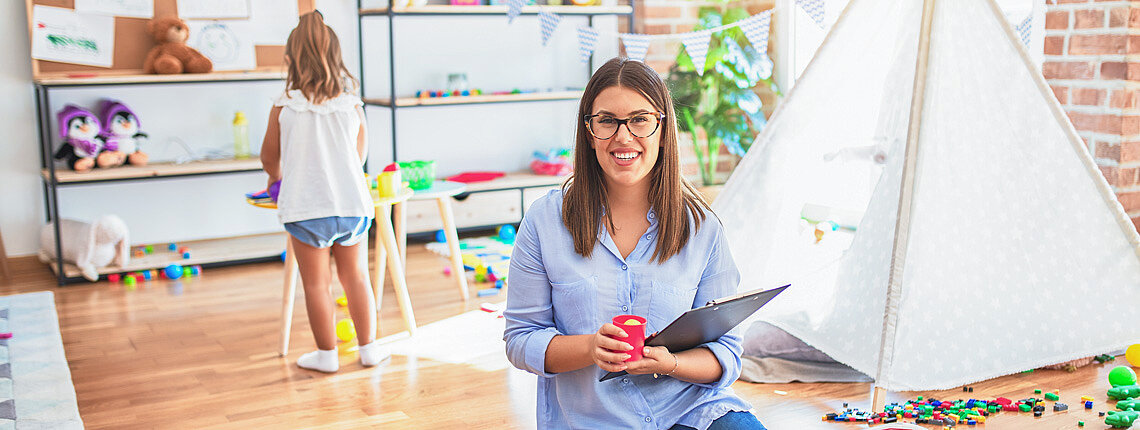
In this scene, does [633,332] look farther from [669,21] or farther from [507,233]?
[669,21]

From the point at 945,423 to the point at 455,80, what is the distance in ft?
9.45

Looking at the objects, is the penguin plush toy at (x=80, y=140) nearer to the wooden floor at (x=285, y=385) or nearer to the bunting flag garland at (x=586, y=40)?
the wooden floor at (x=285, y=385)

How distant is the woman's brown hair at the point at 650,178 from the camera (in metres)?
1.50

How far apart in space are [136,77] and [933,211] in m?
2.96

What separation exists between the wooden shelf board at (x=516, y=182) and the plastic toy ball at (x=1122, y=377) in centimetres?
248

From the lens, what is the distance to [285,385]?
274cm

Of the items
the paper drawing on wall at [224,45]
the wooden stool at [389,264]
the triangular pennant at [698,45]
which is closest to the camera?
the wooden stool at [389,264]

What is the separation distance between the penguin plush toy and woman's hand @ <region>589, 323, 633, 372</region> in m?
3.19

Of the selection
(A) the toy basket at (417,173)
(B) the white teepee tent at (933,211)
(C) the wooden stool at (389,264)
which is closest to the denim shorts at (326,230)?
(C) the wooden stool at (389,264)

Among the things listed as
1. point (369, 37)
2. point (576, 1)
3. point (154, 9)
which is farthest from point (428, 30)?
point (154, 9)

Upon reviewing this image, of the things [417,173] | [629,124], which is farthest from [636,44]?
[629,124]

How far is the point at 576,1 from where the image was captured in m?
4.74

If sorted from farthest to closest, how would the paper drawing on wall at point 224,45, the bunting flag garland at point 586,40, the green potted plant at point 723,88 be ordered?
the green potted plant at point 723,88, the paper drawing on wall at point 224,45, the bunting flag garland at point 586,40

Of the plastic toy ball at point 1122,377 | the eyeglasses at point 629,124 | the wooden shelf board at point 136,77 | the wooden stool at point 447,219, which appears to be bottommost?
the plastic toy ball at point 1122,377
